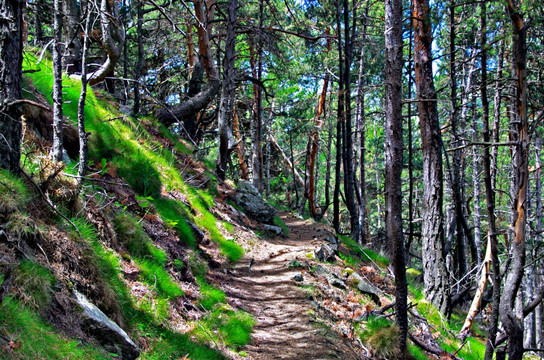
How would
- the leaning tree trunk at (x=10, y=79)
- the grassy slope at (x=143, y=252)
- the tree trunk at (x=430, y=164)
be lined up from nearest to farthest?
the grassy slope at (x=143, y=252) → the leaning tree trunk at (x=10, y=79) → the tree trunk at (x=430, y=164)

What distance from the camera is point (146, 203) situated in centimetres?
540

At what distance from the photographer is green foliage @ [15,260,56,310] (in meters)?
2.36

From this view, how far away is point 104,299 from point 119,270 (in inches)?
24.9

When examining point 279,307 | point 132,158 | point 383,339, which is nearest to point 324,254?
point 279,307

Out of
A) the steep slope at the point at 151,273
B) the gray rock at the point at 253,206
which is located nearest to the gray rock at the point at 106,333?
the steep slope at the point at 151,273

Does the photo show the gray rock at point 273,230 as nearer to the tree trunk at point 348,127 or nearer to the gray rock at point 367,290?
the gray rock at point 367,290

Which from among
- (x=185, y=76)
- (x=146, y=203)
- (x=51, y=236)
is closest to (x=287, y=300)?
(x=146, y=203)

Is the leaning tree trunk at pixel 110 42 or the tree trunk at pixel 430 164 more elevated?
the leaning tree trunk at pixel 110 42

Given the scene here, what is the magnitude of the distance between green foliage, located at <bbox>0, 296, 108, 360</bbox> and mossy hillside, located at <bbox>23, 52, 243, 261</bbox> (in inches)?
116

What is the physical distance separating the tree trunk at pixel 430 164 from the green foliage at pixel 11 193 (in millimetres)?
6226

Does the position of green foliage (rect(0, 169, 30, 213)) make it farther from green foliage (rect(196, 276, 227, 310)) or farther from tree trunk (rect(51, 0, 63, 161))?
green foliage (rect(196, 276, 227, 310))

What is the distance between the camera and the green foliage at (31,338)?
6.46 feet

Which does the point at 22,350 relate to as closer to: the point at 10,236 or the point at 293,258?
the point at 10,236

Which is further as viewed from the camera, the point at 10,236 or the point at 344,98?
the point at 344,98
